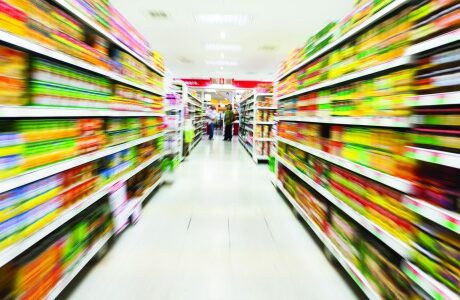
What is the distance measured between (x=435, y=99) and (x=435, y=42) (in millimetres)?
239

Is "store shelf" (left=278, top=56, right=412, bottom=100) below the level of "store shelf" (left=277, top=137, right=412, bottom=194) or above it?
above

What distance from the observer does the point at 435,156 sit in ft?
3.55

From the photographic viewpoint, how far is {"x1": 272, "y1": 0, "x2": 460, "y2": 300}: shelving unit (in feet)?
3.59

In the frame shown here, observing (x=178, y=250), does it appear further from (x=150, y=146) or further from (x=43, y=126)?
(x=150, y=146)

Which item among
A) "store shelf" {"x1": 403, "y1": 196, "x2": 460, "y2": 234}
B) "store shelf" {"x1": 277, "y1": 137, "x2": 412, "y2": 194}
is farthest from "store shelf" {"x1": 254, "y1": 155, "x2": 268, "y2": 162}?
"store shelf" {"x1": 403, "y1": 196, "x2": 460, "y2": 234}

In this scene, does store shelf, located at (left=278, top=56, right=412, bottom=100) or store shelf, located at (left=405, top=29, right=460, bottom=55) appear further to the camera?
store shelf, located at (left=278, top=56, right=412, bottom=100)

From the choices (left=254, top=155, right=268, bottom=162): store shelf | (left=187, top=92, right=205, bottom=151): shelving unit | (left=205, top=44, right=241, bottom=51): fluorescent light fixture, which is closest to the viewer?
(left=254, top=155, right=268, bottom=162): store shelf

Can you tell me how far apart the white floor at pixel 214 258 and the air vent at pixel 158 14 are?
475 cm

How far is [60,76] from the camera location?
155 centimetres

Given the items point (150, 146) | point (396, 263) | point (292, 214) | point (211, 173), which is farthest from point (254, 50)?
point (396, 263)

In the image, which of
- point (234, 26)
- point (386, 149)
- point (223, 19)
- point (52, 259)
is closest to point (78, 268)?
point (52, 259)

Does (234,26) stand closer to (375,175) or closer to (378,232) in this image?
(375,175)

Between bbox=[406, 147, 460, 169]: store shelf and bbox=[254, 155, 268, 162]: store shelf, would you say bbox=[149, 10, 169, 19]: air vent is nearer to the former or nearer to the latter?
bbox=[254, 155, 268, 162]: store shelf

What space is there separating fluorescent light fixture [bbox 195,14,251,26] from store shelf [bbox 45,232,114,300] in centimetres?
560
